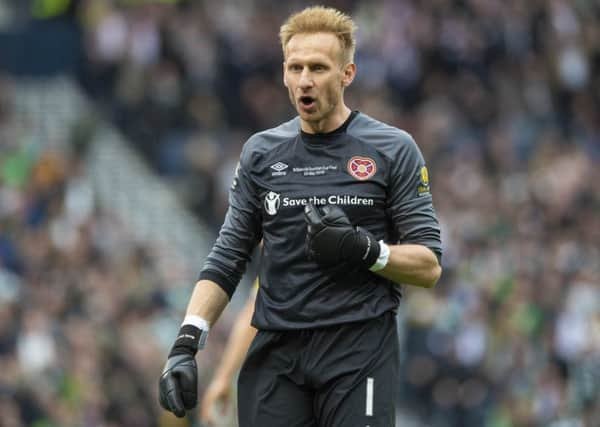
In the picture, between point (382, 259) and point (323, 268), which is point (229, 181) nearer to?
point (323, 268)

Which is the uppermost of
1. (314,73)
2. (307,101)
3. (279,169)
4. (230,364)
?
(314,73)

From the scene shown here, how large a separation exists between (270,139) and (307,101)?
0.29 meters

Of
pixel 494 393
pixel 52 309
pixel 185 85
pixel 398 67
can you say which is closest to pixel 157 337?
pixel 52 309

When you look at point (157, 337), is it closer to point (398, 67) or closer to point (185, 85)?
point (185, 85)

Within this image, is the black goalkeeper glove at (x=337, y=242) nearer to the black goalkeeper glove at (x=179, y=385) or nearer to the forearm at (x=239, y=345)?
the black goalkeeper glove at (x=179, y=385)

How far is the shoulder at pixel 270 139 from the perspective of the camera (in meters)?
6.25

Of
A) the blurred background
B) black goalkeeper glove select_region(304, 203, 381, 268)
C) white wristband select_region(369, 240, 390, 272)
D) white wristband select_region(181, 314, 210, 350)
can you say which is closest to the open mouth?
black goalkeeper glove select_region(304, 203, 381, 268)

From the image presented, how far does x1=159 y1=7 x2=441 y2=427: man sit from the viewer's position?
236 inches

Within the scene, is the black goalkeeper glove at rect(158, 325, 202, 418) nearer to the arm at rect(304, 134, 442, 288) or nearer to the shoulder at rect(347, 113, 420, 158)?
the arm at rect(304, 134, 442, 288)

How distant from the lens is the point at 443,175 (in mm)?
17031

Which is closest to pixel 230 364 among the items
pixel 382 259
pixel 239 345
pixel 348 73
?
pixel 239 345

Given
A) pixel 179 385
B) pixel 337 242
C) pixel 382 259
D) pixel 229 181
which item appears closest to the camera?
pixel 337 242

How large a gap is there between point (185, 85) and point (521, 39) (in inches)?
201

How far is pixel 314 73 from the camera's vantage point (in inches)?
239
